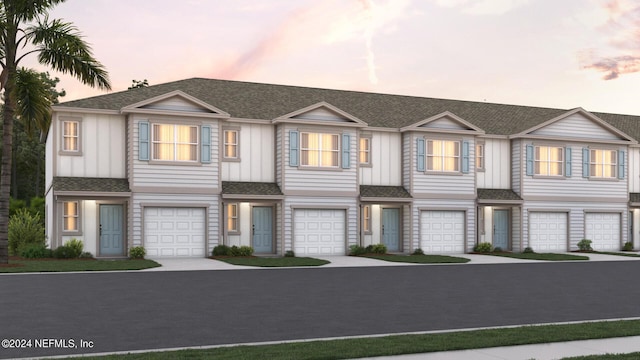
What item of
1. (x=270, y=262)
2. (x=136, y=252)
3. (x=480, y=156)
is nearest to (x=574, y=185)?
(x=480, y=156)

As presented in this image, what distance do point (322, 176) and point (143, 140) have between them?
Result: 8.35 m

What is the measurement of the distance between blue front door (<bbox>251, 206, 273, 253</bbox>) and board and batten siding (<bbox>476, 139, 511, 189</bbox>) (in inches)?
467

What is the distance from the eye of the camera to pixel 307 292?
1717 centimetres

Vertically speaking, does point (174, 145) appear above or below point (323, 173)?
above

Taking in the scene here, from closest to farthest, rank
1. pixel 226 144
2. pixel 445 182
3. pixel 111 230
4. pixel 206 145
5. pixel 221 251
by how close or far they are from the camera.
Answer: pixel 111 230
pixel 206 145
pixel 221 251
pixel 226 144
pixel 445 182

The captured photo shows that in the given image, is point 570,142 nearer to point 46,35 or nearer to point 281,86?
point 281,86

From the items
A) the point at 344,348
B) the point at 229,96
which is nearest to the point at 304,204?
the point at 229,96

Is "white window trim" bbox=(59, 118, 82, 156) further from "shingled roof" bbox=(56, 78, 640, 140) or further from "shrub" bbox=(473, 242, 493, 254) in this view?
"shrub" bbox=(473, 242, 493, 254)

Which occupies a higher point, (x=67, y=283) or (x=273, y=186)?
(x=273, y=186)

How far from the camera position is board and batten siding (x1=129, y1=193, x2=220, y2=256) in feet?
98.9

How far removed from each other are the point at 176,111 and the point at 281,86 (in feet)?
30.2

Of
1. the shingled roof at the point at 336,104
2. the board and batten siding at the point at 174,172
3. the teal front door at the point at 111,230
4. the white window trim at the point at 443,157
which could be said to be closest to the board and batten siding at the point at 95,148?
the shingled roof at the point at 336,104

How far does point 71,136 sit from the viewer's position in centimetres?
3052

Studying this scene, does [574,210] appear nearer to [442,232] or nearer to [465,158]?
[465,158]
